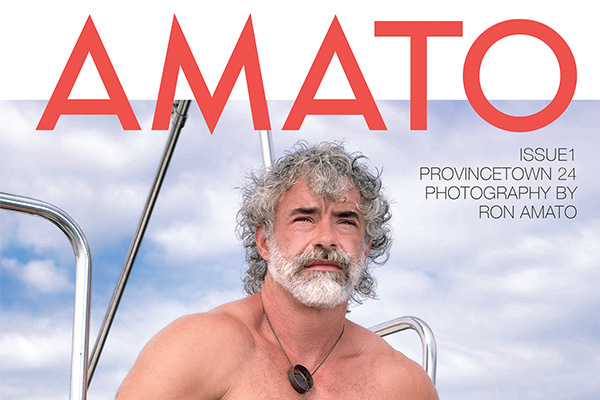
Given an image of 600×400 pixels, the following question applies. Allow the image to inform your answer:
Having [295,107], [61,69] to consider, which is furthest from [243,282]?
[61,69]

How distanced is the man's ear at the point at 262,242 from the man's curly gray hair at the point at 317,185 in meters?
0.03

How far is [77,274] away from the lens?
163cm

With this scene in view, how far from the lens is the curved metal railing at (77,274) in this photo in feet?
5.20

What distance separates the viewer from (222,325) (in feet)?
7.85

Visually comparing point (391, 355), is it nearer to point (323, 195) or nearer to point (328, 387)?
point (328, 387)

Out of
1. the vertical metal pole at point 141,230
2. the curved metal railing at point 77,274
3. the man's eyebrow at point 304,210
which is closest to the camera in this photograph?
the curved metal railing at point 77,274

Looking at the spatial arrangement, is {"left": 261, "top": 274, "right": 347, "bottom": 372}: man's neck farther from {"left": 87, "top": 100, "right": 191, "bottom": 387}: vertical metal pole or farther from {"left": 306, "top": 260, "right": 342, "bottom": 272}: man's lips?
{"left": 87, "top": 100, "right": 191, "bottom": 387}: vertical metal pole

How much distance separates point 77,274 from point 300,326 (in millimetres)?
1163

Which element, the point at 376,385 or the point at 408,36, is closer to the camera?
the point at 376,385

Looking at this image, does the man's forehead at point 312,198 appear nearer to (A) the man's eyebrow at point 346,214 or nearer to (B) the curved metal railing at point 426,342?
(A) the man's eyebrow at point 346,214

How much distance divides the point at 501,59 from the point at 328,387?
369 cm

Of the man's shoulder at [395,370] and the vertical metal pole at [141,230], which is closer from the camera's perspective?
the man's shoulder at [395,370]

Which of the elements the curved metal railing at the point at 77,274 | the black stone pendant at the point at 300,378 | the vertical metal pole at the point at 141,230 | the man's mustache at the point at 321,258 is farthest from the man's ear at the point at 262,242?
the vertical metal pole at the point at 141,230

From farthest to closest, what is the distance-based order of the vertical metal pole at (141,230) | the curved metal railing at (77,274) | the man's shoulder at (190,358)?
the vertical metal pole at (141,230), the man's shoulder at (190,358), the curved metal railing at (77,274)
